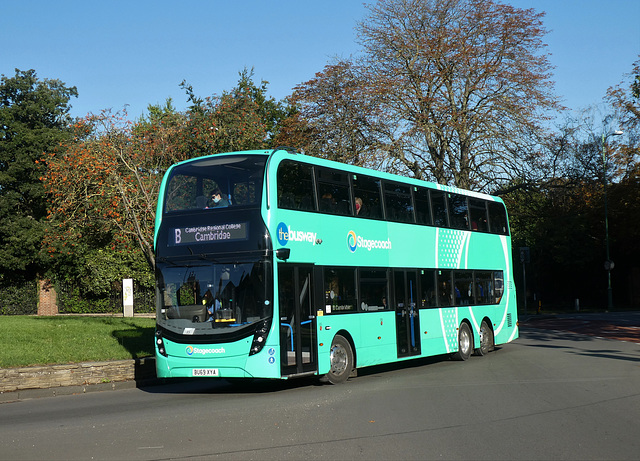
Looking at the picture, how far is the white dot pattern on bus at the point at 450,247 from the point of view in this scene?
18337 millimetres

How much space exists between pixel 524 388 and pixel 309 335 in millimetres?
3877

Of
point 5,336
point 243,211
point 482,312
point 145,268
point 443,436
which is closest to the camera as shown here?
point 443,436

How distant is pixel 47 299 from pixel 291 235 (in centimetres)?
3630

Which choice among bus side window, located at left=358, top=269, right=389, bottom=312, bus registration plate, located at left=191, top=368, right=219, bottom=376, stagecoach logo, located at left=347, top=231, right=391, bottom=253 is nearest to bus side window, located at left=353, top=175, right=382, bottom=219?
stagecoach logo, located at left=347, top=231, right=391, bottom=253

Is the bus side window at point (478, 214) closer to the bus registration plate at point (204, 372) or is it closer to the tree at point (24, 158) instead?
the bus registration plate at point (204, 372)

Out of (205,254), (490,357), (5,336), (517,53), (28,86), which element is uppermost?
(28,86)

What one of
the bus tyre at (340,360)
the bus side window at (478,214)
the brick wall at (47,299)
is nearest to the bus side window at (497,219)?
the bus side window at (478,214)

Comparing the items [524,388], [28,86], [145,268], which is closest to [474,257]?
[524,388]

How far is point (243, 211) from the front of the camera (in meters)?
12.9

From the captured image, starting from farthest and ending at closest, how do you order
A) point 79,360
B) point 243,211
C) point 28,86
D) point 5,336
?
point 28,86 < point 5,336 < point 79,360 < point 243,211

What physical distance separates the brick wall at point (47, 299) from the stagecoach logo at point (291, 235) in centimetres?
3450

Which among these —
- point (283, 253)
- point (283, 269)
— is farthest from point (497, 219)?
point (283, 253)

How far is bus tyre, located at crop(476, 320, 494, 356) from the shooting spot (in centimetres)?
2056

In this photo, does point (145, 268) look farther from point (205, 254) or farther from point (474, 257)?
point (205, 254)
